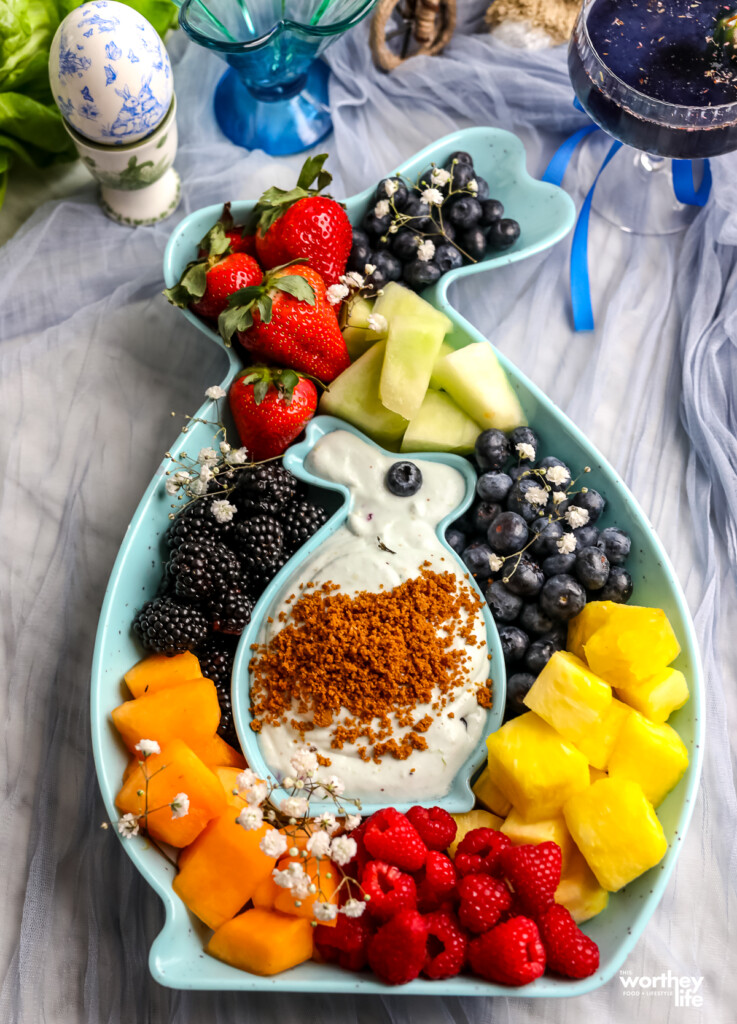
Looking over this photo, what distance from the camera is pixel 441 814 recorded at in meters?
1.40

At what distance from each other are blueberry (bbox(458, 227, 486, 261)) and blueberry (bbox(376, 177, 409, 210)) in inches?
5.6

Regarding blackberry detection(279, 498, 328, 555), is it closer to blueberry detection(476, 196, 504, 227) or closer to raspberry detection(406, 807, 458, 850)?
raspberry detection(406, 807, 458, 850)

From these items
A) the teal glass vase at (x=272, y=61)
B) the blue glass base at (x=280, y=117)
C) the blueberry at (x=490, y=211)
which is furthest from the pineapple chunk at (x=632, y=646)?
the blue glass base at (x=280, y=117)

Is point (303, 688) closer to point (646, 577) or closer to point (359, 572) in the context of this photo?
point (359, 572)

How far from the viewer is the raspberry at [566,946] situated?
1277mm

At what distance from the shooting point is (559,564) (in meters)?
1.57

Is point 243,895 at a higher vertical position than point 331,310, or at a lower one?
lower

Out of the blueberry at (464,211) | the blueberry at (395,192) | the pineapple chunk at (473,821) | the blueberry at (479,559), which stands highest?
the blueberry at (395,192)

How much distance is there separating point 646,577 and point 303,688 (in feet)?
2.09

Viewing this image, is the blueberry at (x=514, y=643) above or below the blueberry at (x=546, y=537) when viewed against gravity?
below

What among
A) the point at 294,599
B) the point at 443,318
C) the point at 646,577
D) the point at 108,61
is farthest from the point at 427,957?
the point at 108,61

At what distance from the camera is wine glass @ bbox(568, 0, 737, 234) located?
1.68m

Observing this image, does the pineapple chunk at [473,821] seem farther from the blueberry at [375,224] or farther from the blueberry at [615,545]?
the blueberry at [375,224]

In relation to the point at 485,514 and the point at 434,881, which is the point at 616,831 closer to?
the point at 434,881
